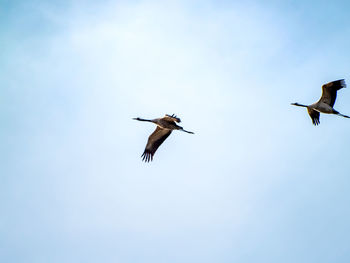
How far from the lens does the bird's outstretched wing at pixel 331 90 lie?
22.0 meters

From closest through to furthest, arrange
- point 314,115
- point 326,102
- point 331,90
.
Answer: point 331,90, point 326,102, point 314,115

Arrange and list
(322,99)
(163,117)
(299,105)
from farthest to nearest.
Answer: (299,105) → (322,99) → (163,117)

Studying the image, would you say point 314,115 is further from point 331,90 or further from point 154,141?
point 154,141

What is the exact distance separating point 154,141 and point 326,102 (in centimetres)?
846

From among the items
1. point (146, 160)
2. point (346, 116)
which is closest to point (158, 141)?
point (146, 160)

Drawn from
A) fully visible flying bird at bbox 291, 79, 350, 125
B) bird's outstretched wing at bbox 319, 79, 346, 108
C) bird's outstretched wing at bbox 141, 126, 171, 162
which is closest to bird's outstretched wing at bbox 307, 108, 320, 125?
fully visible flying bird at bbox 291, 79, 350, 125

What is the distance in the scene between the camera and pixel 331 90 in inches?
880

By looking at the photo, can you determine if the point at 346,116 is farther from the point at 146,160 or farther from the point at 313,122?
the point at 146,160

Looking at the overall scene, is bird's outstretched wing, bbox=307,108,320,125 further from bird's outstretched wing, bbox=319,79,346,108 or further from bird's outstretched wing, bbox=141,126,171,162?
bird's outstretched wing, bbox=141,126,171,162

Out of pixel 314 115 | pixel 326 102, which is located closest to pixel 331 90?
pixel 326 102

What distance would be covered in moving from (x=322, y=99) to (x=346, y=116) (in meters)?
1.43

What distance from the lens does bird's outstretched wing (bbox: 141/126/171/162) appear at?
22.9 metres

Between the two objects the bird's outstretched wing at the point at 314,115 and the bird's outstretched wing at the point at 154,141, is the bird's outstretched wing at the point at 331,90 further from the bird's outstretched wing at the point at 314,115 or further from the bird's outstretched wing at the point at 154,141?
the bird's outstretched wing at the point at 154,141

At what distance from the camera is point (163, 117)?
70.1 ft
